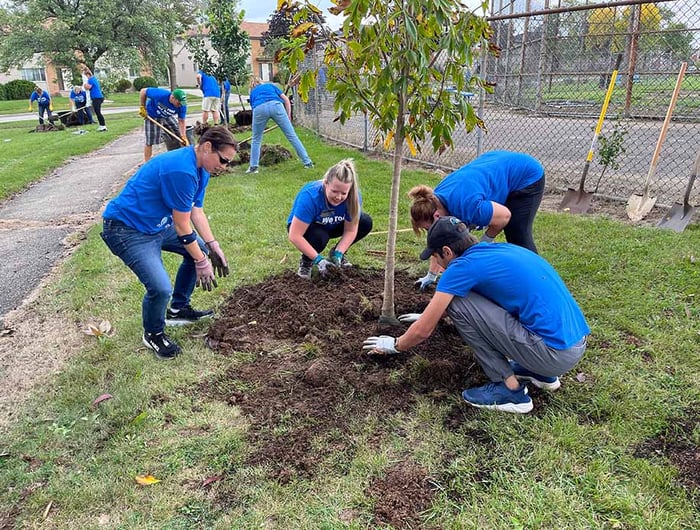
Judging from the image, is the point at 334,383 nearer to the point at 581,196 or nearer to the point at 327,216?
the point at 327,216

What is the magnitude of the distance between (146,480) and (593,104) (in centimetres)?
1260

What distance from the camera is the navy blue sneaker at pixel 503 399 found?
2.59m

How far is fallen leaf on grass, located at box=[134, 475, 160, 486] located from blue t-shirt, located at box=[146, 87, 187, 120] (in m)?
7.02

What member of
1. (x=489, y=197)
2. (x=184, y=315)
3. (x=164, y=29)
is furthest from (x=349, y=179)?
(x=164, y=29)

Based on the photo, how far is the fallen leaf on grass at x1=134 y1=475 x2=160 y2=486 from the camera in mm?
2285

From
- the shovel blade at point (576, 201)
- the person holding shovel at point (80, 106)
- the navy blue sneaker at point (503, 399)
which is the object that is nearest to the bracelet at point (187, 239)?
the navy blue sneaker at point (503, 399)

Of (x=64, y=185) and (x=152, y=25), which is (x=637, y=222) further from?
(x=152, y=25)

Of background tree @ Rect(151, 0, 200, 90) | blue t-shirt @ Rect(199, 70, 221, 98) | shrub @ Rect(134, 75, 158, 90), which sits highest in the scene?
background tree @ Rect(151, 0, 200, 90)

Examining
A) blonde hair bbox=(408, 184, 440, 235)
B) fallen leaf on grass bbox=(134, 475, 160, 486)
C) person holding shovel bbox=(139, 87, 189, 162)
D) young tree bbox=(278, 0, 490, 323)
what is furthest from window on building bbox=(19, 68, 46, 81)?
fallen leaf on grass bbox=(134, 475, 160, 486)

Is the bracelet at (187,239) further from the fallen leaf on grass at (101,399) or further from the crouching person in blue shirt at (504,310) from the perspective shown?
the crouching person in blue shirt at (504,310)

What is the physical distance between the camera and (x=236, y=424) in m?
2.66

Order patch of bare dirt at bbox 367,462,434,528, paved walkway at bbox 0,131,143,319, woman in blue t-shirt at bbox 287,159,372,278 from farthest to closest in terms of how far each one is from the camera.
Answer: paved walkway at bbox 0,131,143,319 → woman in blue t-shirt at bbox 287,159,372,278 → patch of bare dirt at bbox 367,462,434,528

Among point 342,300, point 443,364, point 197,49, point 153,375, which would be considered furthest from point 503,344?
point 197,49

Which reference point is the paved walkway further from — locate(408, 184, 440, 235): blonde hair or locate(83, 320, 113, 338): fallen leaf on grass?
locate(408, 184, 440, 235): blonde hair
